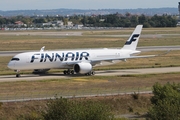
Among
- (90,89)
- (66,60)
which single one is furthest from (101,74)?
(90,89)

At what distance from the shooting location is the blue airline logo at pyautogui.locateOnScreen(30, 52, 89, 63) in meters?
77.5

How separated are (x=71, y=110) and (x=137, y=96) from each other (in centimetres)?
2487

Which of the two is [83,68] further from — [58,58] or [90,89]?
[90,89]

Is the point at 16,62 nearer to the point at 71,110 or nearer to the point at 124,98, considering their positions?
the point at 124,98

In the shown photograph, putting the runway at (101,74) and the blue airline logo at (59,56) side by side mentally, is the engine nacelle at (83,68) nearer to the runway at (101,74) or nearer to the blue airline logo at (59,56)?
the runway at (101,74)

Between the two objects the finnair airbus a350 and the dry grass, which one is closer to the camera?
the dry grass

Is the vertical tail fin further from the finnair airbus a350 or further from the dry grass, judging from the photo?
the dry grass

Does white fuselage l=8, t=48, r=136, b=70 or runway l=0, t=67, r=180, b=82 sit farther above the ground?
white fuselage l=8, t=48, r=136, b=70

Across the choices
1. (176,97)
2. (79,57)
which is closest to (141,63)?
(79,57)

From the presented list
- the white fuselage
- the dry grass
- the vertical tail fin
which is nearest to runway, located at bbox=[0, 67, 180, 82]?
the white fuselage

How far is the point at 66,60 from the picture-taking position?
263ft

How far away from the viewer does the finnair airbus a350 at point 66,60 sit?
76.7 metres

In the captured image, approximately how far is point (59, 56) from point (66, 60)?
129 centimetres

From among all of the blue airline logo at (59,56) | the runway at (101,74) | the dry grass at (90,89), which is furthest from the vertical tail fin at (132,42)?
the dry grass at (90,89)
